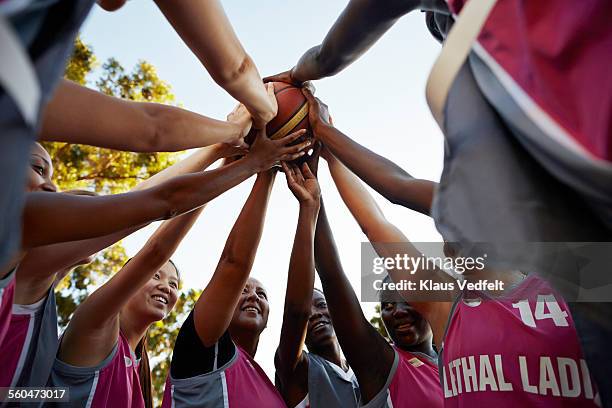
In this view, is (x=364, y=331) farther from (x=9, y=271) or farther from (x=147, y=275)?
(x=9, y=271)

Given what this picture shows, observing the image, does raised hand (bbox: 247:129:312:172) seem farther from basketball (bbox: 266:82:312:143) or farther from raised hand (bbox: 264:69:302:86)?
raised hand (bbox: 264:69:302:86)

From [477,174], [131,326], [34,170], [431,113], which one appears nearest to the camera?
[477,174]

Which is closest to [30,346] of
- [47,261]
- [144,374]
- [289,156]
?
[47,261]

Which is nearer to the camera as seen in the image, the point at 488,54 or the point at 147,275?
the point at 488,54

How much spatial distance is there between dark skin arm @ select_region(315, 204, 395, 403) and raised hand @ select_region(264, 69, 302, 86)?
1476 mm

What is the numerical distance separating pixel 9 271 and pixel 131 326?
226 centimetres

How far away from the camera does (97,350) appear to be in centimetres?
385

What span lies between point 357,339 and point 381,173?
4.36ft

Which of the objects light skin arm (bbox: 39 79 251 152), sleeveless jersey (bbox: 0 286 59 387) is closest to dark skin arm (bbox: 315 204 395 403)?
light skin arm (bbox: 39 79 251 152)

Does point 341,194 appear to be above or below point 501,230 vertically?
above

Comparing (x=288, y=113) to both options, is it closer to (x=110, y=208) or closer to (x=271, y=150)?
(x=271, y=150)

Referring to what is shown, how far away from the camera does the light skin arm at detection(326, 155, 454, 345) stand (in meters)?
4.16

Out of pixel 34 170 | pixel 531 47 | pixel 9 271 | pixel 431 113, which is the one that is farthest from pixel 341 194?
pixel 531 47

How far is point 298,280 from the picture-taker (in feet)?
14.4
